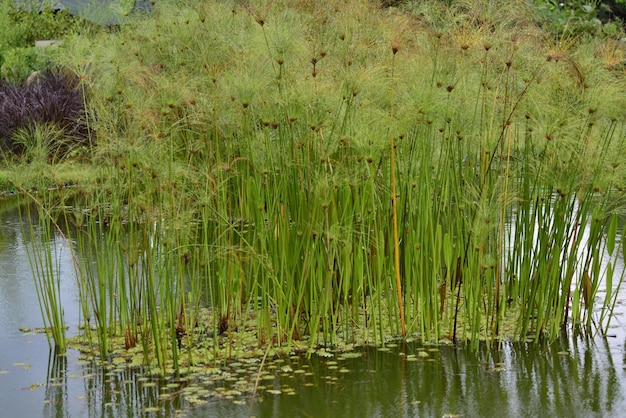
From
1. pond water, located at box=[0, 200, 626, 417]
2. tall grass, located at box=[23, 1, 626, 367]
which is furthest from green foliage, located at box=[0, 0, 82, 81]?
pond water, located at box=[0, 200, 626, 417]

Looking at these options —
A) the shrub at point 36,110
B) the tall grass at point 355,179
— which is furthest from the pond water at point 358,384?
the shrub at point 36,110

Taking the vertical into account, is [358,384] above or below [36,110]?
below

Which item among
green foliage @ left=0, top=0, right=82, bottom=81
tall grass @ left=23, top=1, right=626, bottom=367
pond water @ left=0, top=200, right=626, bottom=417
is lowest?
pond water @ left=0, top=200, right=626, bottom=417

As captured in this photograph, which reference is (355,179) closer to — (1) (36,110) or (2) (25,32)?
(1) (36,110)

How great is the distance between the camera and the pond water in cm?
377

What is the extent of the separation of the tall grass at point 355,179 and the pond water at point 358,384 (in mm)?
131

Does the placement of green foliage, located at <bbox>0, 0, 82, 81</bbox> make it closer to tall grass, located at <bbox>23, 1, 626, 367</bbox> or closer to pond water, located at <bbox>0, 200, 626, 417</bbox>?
tall grass, located at <bbox>23, 1, 626, 367</bbox>

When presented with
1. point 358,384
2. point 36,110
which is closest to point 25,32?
point 36,110

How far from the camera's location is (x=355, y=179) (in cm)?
427

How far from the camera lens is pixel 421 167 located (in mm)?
4562

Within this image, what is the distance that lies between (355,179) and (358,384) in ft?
2.98

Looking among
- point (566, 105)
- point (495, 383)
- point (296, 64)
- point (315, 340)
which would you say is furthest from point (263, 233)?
point (566, 105)

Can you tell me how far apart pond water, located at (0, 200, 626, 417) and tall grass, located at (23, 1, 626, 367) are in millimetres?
131

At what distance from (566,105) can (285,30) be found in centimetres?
134
